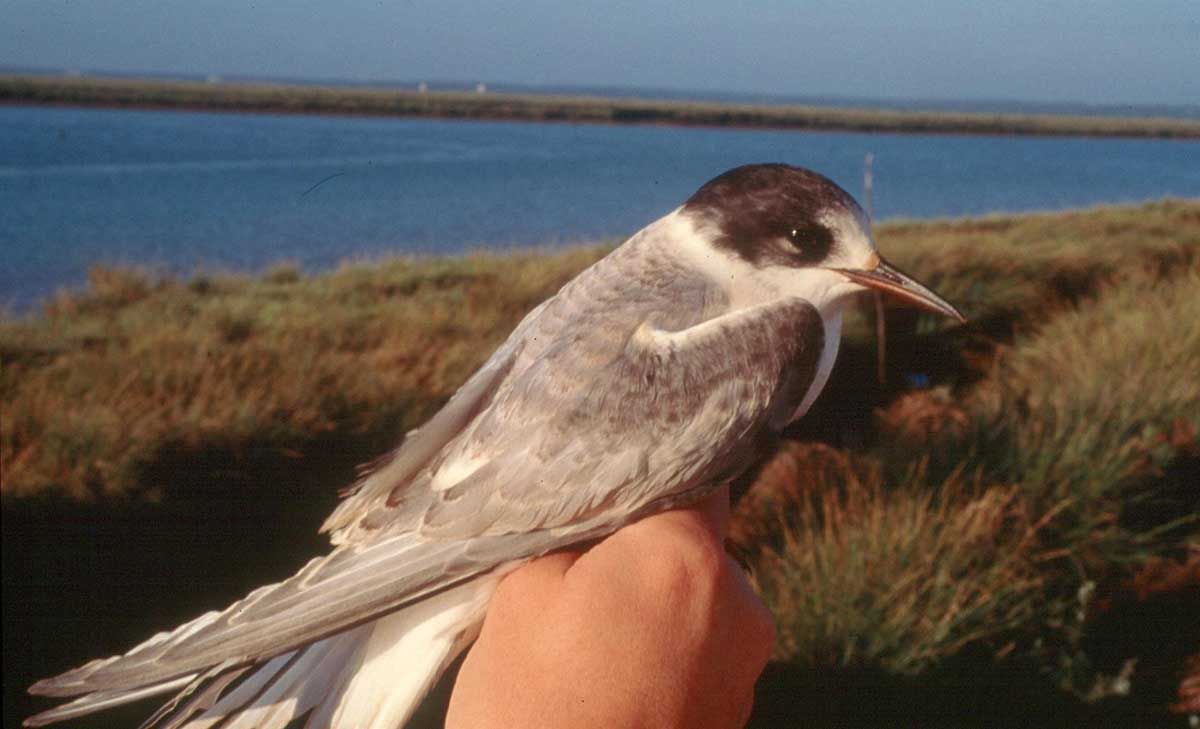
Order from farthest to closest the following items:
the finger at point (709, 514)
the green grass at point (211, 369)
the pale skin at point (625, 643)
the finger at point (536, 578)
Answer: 1. the green grass at point (211, 369)
2. the finger at point (709, 514)
3. the finger at point (536, 578)
4. the pale skin at point (625, 643)

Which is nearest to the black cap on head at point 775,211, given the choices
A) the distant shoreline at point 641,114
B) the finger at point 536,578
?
the finger at point 536,578

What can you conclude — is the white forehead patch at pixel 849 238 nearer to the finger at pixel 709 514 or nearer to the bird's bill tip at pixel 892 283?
the bird's bill tip at pixel 892 283

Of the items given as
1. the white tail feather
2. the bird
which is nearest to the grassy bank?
the white tail feather

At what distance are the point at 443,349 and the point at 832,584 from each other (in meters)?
3.06

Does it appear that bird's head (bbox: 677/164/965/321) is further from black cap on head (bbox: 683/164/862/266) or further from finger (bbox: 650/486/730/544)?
finger (bbox: 650/486/730/544)

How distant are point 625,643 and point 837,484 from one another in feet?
12.3

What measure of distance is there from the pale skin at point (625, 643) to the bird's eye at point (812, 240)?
0.66m

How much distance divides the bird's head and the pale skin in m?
0.61

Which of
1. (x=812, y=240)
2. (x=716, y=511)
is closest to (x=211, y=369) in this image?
(x=716, y=511)

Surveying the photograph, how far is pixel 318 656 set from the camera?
2.37 meters

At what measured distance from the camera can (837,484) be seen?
17.6 ft

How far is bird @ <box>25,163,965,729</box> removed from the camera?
2.09 m

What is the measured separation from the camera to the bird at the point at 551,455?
2.09m

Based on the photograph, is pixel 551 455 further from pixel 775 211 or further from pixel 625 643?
pixel 775 211
